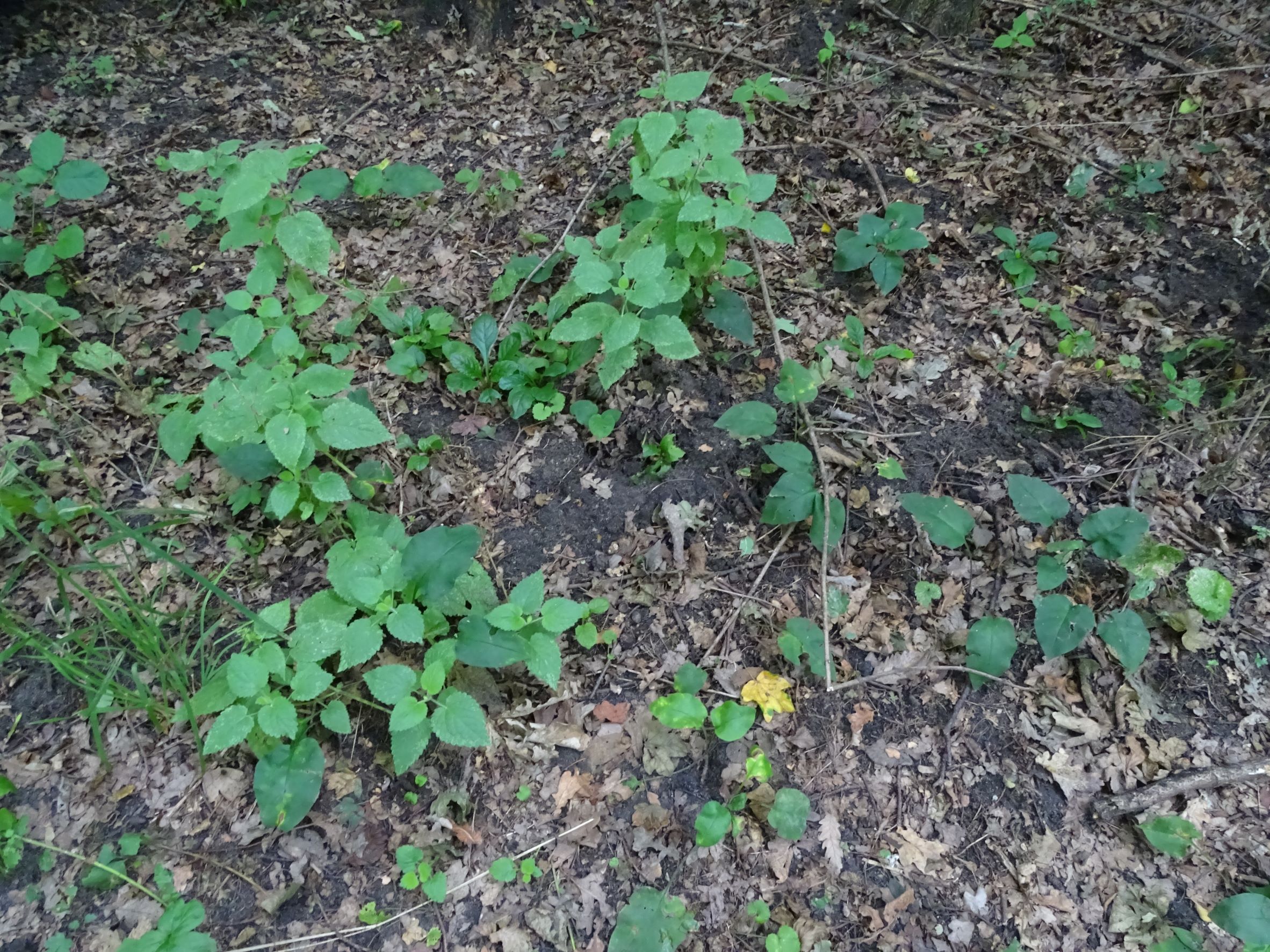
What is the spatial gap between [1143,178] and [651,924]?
4.66 meters

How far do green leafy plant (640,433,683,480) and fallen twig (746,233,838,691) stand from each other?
0.57m

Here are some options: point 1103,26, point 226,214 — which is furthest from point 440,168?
point 1103,26

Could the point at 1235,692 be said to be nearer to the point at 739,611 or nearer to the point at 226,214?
the point at 739,611

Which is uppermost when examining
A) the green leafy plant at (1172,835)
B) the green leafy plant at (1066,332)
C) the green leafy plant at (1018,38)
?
the green leafy plant at (1018,38)

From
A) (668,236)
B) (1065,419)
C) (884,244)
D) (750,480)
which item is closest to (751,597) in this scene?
(750,480)

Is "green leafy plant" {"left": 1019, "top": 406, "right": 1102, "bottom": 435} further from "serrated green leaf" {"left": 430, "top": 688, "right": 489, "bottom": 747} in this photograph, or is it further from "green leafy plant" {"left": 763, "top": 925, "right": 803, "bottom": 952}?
"serrated green leaf" {"left": 430, "top": 688, "right": 489, "bottom": 747}

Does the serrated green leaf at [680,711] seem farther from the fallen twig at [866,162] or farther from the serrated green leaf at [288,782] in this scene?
the fallen twig at [866,162]

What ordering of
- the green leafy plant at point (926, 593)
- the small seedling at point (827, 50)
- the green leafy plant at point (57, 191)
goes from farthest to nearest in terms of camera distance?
the small seedling at point (827, 50), the green leafy plant at point (57, 191), the green leafy plant at point (926, 593)

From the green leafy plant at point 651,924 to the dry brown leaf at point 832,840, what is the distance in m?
0.48

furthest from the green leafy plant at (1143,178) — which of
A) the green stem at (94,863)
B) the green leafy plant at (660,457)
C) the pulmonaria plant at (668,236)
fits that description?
the green stem at (94,863)

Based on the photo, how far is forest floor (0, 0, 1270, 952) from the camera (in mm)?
2266

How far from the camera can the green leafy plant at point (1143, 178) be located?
4.05m

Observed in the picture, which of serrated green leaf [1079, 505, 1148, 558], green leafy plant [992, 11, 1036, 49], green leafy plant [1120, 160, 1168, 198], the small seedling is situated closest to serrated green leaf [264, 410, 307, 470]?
serrated green leaf [1079, 505, 1148, 558]

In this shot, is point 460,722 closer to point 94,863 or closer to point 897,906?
point 94,863
